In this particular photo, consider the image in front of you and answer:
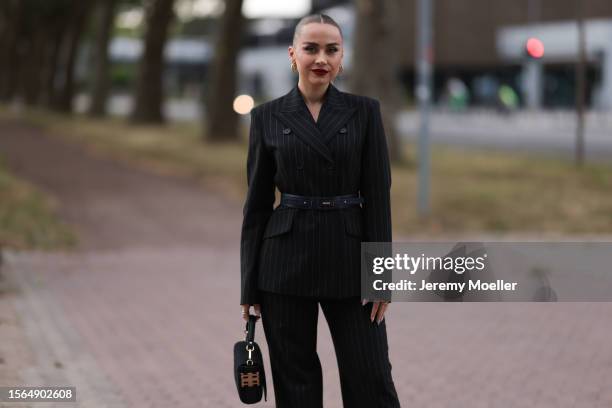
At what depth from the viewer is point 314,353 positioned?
3.99 meters

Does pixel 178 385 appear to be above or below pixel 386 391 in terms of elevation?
below

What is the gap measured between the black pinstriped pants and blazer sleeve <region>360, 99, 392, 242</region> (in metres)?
0.25

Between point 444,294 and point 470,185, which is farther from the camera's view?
point 470,185

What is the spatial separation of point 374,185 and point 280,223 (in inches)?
14.1

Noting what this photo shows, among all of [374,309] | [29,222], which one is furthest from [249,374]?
[29,222]

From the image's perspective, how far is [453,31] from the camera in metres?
68.4

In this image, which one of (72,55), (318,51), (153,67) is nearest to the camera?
(318,51)

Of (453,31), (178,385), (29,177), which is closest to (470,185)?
(29,177)

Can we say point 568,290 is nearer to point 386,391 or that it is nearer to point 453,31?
point 386,391

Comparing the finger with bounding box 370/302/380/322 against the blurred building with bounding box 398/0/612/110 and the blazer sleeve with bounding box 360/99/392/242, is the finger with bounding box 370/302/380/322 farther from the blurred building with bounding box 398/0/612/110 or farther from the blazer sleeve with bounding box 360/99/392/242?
the blurred building with bounding box 398/0/612/110

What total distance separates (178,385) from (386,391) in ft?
9.79

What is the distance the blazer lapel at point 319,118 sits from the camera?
3744 millimetres

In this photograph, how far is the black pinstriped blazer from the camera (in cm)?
377

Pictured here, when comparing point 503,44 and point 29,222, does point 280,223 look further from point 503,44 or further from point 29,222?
point 503,44
